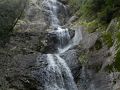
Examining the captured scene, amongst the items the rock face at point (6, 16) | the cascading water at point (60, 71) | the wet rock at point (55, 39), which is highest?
the rock face at point (6, 16)

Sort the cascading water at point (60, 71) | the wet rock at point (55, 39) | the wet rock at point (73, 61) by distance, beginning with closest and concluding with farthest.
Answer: the cascading water at point (60, 71) → the wet rock at point (73, 61) → the wet rock at point (55, 39)

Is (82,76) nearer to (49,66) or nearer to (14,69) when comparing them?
(49,66)

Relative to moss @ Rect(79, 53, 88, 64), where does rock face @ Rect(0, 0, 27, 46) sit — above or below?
above

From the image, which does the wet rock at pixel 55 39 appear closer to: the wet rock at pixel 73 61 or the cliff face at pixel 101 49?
the wet rock at pixel 73 61

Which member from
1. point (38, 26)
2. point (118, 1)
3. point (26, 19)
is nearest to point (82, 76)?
point (118, 1)

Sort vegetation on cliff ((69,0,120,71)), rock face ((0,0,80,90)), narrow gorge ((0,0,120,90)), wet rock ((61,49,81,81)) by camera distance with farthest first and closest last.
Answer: wet rock ((61,49,81,81)), vegetation on cliff ((69,0,120,71)), rock face ((0,0,80,90)), narrow gorge ((0,0,120,90))

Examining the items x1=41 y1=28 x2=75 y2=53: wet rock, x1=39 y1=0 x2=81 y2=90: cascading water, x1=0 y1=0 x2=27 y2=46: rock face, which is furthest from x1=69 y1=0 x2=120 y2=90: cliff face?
x1=0 y1=0 x2=27 y2=46: rock face

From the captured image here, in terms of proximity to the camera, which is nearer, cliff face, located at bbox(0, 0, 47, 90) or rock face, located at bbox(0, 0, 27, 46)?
rock face, located at bbox(0, 0, 27, 46)

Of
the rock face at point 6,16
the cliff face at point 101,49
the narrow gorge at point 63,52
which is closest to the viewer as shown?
the rock face at point 6,16

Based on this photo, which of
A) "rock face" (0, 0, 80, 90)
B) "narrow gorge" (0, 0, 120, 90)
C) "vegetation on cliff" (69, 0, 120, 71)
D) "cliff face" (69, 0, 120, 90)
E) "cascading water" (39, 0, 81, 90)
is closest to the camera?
"cliff face" (69, 0, 120, 90)

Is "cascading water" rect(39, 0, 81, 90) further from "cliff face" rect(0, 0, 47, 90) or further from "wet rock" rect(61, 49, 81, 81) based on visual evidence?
"cliff face" rect(0, 0, 47, 90)

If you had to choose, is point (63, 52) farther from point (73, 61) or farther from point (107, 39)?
point (107, 39)

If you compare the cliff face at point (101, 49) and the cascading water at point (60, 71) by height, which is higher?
the cliff face at point (101, 49)

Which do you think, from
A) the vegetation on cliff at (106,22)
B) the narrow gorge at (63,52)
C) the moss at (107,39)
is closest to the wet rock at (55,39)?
the narrow gorge at (63,52)
